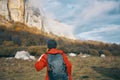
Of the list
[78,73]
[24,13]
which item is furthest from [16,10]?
[78,73]

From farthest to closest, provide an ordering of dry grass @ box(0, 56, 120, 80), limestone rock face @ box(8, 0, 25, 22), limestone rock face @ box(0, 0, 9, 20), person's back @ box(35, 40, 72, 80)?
limestone rock face @ box(8, 0, 25, 22)
limestone rock face @ box(0, 0, 9, 20)
dry grass @ box(0, 56, 120, 80)
person's back @ box(35, 40, 72, 80)

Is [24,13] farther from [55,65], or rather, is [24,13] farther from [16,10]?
[55,65]

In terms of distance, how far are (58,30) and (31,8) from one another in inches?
868

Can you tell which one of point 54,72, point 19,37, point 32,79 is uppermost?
point 54,72

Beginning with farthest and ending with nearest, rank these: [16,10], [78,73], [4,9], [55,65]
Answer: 1. [16,10]
2. [4,9]
3. [78,73]
4. [55,65]

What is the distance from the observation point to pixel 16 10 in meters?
116

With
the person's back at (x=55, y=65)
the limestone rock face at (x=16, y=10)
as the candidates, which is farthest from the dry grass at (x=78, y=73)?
the limestone rock face at (x=16, y=10)

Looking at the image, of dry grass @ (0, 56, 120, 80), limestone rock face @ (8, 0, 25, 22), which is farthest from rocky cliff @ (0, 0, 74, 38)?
dry grass @ (0, 56, 120, 80)

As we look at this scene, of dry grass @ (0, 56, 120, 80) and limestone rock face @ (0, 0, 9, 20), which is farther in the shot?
limestone rock face @ (0, 0, 9, 20)

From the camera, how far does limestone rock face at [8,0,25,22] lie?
11294 cm

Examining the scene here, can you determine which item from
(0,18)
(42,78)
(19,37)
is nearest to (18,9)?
(0,18)

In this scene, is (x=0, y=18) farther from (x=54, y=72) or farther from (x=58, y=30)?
(x=54, y=72)

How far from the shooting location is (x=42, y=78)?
18.4 meters

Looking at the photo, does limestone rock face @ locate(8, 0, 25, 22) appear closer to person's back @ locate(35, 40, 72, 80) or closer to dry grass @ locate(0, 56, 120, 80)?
dry grass @ locate(0, 56, 120, 80)
